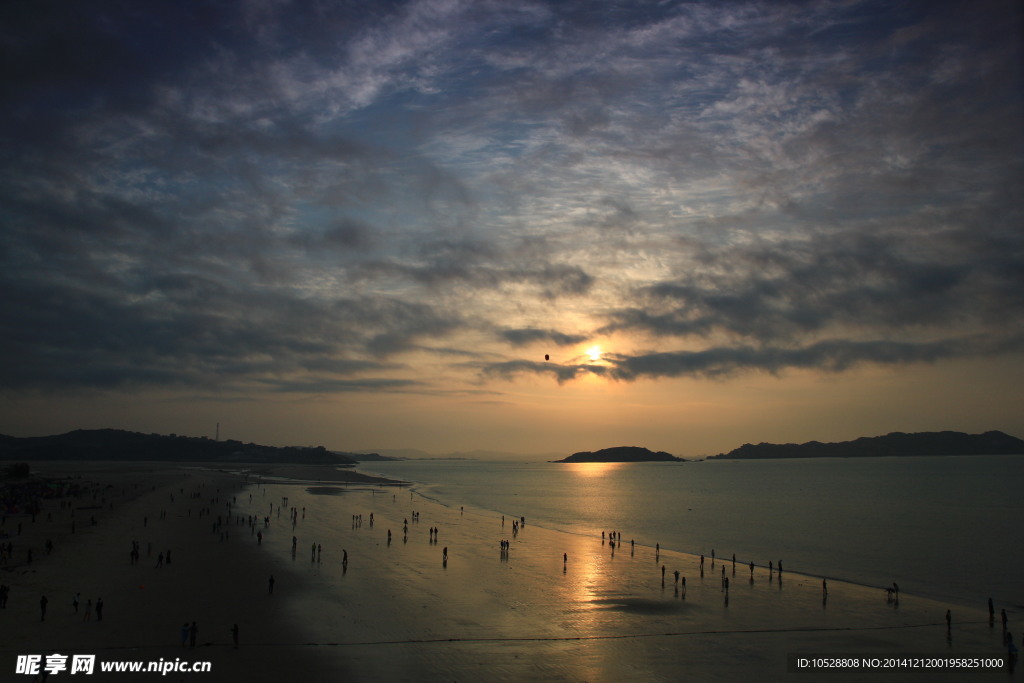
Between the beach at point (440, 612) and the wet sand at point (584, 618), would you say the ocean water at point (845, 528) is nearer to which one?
the beach at point (440, 612)

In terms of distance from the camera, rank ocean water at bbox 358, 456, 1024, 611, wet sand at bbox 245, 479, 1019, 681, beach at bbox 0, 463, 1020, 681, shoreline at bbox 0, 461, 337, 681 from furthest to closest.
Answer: ocean water at bbox 358, 456, 1024, 611, wet sand at bbox 245, 479, 1019, 681, beach at bbox 0, 463, 1020, 681, shoreline at bbox 0, 461, 337, 681

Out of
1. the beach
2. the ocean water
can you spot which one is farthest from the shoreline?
the ocean water

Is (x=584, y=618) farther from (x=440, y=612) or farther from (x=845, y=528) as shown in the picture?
(x=845, y=528)

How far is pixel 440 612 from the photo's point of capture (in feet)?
104

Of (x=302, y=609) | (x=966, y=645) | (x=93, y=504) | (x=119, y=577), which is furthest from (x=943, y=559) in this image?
(x=93, y=504)

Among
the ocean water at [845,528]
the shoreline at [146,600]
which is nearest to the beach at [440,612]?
the shoreline at [146,600]

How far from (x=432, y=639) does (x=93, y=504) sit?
62914mm

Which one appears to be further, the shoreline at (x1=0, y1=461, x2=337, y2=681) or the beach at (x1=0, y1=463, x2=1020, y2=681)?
the beach at (x1=0, y1=463, x2=1020, y2=681)

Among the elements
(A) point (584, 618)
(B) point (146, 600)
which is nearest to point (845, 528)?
(A) point (584, 618)

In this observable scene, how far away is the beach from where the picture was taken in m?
24.0

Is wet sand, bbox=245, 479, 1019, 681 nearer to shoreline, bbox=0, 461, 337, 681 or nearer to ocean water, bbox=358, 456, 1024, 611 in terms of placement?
shoreline, bbox=0, 461, 337, 681

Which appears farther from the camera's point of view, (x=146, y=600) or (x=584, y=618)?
(x=584, y=618)

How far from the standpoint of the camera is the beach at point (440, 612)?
2405 cm

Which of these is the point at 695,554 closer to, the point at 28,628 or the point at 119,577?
the point at 119,577
